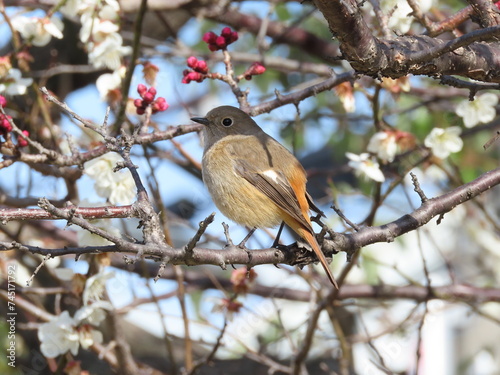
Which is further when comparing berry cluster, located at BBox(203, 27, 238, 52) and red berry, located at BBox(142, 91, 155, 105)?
berry cluster, located at BBox(203, 27, 238, 52)

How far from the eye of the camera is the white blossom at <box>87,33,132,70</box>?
12.2 ft

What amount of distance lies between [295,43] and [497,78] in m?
3.52

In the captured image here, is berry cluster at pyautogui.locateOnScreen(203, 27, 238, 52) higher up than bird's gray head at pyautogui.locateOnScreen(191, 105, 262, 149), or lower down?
lower down

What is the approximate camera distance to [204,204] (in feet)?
19.2

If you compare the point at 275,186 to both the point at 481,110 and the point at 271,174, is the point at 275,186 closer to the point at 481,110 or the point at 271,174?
the point at 271,174

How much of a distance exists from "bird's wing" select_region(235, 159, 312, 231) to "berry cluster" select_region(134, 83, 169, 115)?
27.7 inches

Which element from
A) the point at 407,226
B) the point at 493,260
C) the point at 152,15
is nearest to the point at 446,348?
the point at 493,260

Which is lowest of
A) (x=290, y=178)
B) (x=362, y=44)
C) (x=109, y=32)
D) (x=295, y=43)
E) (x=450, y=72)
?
(x=362, y=44)

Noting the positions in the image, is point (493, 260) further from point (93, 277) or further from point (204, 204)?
point (93, 277)

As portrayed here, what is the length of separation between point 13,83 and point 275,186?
1.41 metres

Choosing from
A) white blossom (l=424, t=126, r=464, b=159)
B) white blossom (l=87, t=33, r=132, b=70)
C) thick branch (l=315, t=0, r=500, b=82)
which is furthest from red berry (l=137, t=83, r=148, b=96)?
white blossom (l=424, t=126, r=464, b=159)

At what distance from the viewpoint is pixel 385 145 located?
386 cm

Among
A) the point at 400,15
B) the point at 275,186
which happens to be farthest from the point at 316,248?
the point at 400,15

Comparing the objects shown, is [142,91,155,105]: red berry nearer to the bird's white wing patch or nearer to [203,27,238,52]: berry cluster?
[203,27,238,52]: berry cluster
